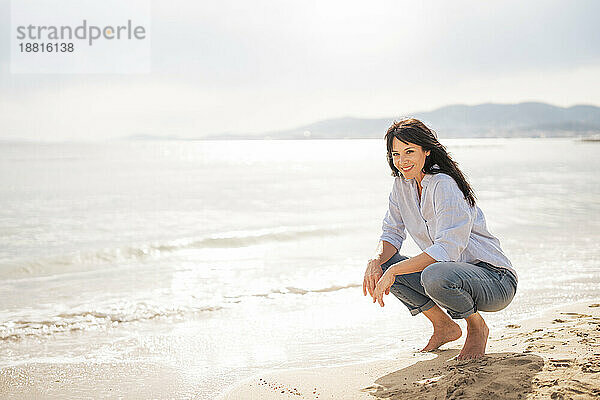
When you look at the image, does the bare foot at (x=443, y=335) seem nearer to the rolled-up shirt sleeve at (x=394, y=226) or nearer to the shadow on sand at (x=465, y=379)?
the shadow on sand at (x=465, y=379)

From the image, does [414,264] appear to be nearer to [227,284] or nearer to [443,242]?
[443,242]

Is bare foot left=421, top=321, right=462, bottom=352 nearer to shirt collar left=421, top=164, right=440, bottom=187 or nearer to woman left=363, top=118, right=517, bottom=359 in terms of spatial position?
woman left=363, top=118, right=517, bottom=359

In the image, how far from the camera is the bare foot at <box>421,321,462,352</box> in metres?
3.57

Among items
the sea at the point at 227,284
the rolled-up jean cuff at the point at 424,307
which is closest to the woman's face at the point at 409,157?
the rolled-up jean cuff at the point at 424,307

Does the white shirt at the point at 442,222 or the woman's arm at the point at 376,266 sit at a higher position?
the white shirt at the point at 442,222

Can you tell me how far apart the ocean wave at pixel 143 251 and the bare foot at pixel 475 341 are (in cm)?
609

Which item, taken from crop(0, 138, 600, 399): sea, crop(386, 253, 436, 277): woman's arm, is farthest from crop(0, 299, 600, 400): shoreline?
crop(386, 253, 436, 277): woman's arm

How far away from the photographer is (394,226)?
3.41 meters

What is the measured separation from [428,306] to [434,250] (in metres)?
0.65

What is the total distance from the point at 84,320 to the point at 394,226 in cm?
309

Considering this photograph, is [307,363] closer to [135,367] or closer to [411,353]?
[411,353]

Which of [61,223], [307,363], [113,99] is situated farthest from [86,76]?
→ [307,363]

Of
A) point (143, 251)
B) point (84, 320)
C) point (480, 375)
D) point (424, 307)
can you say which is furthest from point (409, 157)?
point (143, 251)

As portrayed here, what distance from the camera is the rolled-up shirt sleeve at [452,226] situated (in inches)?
114
